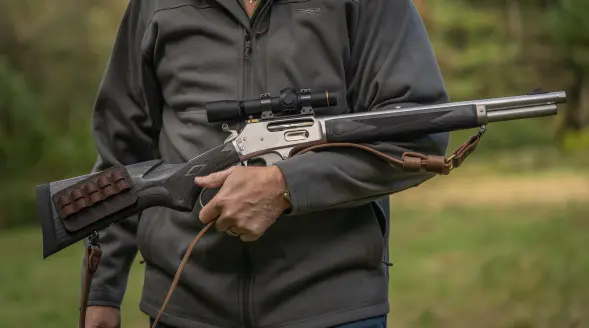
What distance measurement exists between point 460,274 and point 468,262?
43 mm

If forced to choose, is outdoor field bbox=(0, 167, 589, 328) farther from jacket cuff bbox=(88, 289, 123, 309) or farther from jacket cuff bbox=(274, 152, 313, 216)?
jacket cuff bbox=(274, 152, 313, 216)

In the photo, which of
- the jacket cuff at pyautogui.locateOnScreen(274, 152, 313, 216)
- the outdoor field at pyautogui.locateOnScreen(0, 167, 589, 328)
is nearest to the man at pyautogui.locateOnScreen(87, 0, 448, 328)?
the jacket cuff at pyautogui.locateOnScreen(274, 152, 313, 216)

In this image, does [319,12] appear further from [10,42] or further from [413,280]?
[10,42]

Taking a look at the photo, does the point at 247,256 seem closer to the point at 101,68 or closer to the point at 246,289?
the point at 246,289

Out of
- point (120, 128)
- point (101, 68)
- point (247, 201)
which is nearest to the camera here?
point (247, 201)

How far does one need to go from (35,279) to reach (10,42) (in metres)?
0.60

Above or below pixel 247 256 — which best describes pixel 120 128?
above

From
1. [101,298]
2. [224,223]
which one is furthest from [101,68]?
[224,223]

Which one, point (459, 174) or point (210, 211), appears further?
point (459, 174)

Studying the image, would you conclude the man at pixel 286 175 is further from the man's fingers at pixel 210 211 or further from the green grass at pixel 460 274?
the green grass at pixel 460 274

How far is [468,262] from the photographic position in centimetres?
208

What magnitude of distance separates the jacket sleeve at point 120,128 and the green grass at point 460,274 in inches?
27.3

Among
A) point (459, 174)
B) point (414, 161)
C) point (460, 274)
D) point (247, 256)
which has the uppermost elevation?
point (414, 161)

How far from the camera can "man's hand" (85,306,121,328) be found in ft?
3.87
